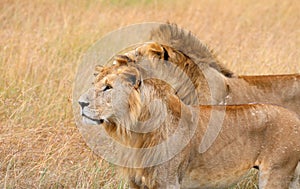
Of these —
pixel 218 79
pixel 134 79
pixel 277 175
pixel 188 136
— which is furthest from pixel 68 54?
pixel 277 175

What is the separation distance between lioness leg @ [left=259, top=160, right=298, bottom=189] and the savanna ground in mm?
967

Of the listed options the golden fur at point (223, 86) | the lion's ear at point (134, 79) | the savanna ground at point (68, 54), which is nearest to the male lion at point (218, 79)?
the golden fur at point (223, 86)

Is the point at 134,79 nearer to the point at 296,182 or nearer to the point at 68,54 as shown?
the point at 296,182

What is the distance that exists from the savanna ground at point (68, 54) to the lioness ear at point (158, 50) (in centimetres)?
99

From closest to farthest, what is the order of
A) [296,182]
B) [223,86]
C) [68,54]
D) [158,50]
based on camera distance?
1. [296,182]
2. [158,50]
3. [223,86]
4. [68,54]

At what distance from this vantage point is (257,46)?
9320 millimetres

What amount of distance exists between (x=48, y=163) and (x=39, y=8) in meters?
5.63

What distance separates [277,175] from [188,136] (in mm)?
649

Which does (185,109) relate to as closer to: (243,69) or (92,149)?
(92,149)

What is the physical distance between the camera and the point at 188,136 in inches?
180

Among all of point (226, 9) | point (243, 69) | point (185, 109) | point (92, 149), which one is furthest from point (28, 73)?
point (226, 9)

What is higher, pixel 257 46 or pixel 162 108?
pixel 257 46

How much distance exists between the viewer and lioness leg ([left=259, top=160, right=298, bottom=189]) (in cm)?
457

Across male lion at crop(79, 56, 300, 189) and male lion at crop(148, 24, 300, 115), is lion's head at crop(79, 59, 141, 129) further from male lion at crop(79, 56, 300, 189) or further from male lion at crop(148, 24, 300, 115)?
male lion at crop(148, 24, 300, 115)
